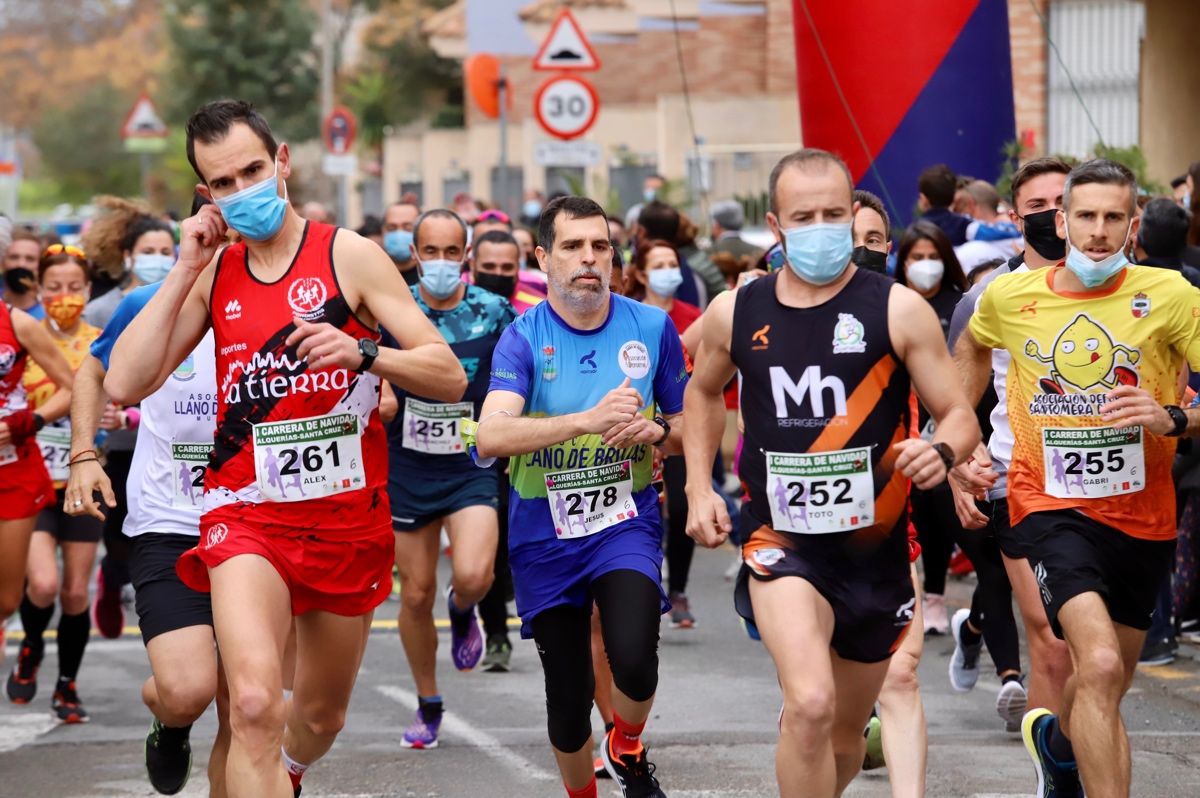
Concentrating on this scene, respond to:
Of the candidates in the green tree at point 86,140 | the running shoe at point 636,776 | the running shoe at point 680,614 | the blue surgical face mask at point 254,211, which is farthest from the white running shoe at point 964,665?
the green tree at point 86,140

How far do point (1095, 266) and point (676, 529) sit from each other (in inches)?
204

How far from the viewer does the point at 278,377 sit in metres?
5.82

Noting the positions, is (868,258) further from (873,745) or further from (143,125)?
(143,125)

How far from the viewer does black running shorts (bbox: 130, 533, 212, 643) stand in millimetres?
6293

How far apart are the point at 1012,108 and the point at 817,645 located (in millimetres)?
8741

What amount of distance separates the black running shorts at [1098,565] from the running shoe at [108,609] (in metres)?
5.70

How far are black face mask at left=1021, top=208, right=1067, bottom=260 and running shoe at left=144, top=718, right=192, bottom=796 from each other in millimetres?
3441

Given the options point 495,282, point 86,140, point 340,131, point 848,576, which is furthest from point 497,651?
→ point 86,140

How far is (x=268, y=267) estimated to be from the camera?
5.95 metres

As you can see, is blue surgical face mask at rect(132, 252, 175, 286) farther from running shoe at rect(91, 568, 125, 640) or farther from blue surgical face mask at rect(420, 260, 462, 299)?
running shoe at rect(91, 568, 125, 640)

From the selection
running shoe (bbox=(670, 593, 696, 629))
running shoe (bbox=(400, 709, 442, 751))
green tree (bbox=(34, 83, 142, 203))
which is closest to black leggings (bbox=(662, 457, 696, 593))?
running shoe (bbox=(670, 593, 696, 629))

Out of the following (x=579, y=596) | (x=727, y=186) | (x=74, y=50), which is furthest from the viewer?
(x=74, y=50)

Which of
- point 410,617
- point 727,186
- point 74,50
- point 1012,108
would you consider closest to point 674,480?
point 410,617

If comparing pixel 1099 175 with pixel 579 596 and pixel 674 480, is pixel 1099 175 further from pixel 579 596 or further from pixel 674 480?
pixel 674 480
